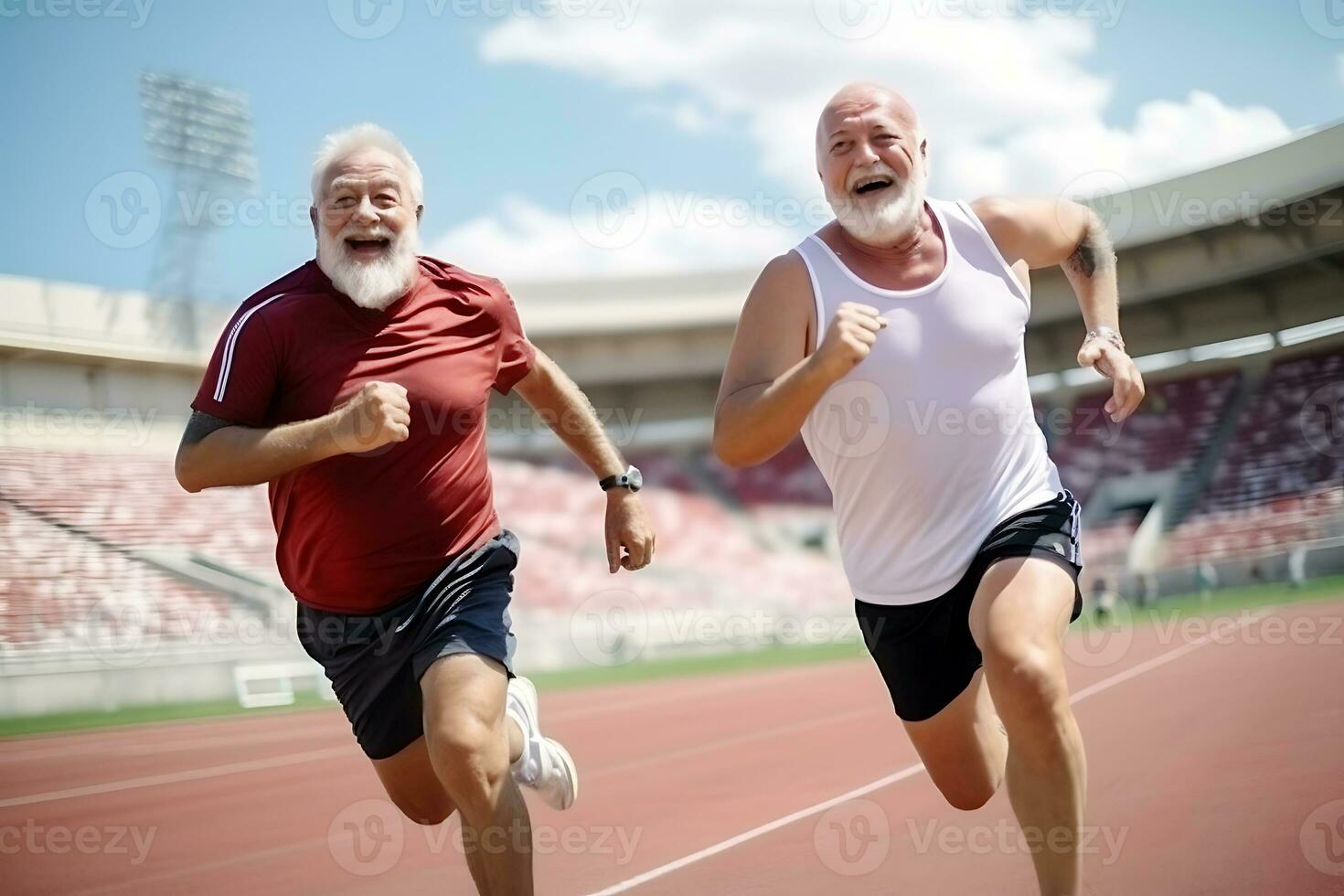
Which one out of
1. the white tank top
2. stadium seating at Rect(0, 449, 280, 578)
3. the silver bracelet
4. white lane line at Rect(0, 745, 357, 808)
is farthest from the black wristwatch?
stadium seating at Rect(0, 449, 280, 578)

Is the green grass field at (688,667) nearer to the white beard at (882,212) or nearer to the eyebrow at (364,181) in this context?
the eyebrow at (364,181)

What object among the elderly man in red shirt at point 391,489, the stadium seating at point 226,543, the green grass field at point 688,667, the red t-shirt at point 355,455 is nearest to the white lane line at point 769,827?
the elderly man in red shirt at point 391,489

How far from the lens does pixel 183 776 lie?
11398mm

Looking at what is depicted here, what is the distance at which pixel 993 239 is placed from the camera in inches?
153

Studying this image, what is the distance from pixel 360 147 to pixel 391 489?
1.11 meters

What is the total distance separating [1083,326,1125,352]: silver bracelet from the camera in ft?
13.0

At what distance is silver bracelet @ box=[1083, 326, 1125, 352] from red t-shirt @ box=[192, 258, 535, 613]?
6.53 feet

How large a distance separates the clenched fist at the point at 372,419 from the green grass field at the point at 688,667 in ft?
46.5

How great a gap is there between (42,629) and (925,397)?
18.6 metres

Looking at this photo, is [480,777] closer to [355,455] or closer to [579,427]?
[355,455]

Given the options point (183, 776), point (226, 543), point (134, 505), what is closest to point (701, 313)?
point (226, 543)

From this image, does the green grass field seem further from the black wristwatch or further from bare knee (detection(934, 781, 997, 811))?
bare knee (detection(934, 781, 997, 811))

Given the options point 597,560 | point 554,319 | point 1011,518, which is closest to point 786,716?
point 1011,518

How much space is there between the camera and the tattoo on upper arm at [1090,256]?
427cm
